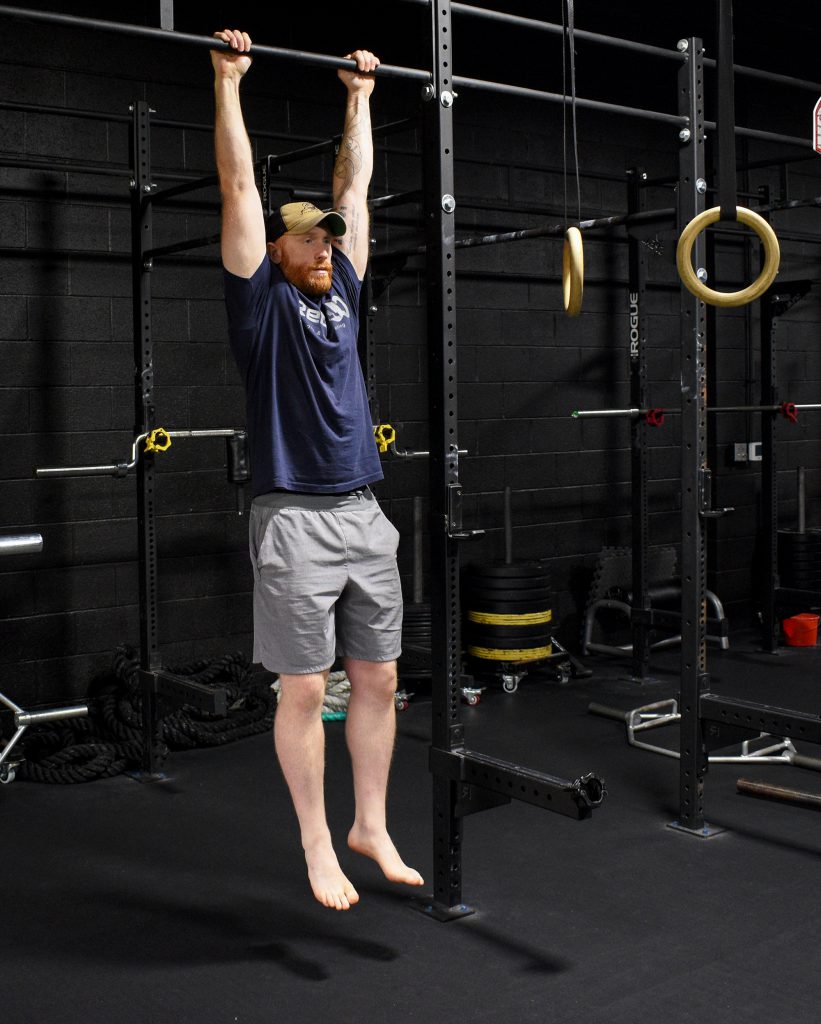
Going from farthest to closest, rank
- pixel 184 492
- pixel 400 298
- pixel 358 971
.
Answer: pixel 400 298
pixel 184 492
pixel 358 971

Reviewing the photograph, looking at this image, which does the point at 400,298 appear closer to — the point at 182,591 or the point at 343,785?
the point at 182,591

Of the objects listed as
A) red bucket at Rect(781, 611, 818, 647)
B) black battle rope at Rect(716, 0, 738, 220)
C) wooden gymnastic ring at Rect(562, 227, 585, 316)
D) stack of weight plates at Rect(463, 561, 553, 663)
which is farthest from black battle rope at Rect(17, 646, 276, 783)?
red bucket at Rect(781, 611, 818, 647)

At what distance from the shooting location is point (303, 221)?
9.05ft

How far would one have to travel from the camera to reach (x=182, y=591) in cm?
486

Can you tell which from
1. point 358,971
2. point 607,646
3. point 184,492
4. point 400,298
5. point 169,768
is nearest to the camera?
point 358,971

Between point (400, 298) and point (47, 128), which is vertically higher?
point (47, 128)

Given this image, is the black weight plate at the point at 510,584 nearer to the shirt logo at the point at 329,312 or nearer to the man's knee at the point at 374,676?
the man's knee at the point at 374,676

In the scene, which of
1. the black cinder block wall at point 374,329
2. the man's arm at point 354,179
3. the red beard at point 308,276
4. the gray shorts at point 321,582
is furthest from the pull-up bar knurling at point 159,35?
the black cinder block wall at point 374,329

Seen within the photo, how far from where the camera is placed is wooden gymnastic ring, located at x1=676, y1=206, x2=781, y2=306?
2340 mm

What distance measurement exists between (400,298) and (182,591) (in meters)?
1.65

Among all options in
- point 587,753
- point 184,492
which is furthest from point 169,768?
point 587,753

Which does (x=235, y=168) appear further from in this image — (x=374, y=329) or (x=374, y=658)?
(x=374, y=329)

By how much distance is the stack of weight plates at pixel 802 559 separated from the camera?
6.25 metres

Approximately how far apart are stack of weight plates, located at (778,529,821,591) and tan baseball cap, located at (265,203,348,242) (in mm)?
4161
